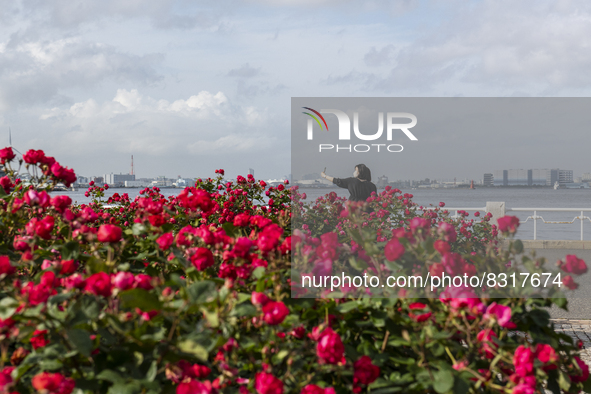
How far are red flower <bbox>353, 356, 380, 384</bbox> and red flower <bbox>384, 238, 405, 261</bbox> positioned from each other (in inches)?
19.0

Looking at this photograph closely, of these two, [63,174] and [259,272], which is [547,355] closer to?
[259,272]

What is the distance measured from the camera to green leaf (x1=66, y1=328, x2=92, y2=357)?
1229 mm

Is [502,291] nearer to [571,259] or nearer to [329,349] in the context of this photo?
[571,259]

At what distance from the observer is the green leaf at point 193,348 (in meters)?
1.20

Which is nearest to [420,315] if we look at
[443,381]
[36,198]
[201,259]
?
[443,381]

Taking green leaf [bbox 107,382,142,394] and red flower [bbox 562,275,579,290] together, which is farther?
red flower [bbox 562,275,579,290]

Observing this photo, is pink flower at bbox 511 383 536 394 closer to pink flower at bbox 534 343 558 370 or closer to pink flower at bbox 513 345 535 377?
pink flower at bbox 513 345 535 377

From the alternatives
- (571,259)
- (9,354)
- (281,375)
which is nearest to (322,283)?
(281,375)

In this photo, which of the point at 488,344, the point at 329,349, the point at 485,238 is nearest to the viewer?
the point at 329,349

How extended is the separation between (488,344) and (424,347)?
208mm

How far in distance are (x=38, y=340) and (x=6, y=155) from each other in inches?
67.6

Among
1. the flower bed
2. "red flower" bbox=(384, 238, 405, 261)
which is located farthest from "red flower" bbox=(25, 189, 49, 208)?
"red flower" bbox=(384, 238, 405, 261)

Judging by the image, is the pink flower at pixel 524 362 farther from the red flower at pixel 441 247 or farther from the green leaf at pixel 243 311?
the green leaf at pixel 243 311

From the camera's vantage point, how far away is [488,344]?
1505 millimetres
